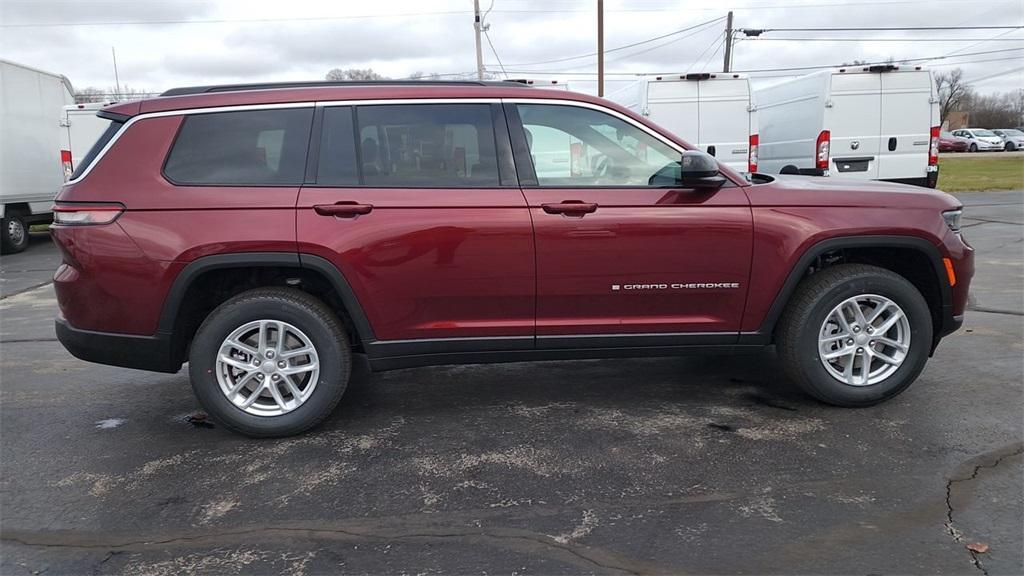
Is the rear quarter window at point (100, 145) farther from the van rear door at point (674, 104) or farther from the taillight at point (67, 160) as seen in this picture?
the taillight at point (67, 160)

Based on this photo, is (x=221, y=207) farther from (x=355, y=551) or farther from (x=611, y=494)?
(x=611, y=494)

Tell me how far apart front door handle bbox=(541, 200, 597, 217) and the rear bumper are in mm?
2122

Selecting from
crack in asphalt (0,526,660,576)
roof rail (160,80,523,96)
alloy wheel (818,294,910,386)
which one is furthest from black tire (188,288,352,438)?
alloy wheel (818,294,910,386)

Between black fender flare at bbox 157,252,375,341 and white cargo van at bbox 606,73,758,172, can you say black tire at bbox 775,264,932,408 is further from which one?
white cargo van at bbox 606,73,758,172

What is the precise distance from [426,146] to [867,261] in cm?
267

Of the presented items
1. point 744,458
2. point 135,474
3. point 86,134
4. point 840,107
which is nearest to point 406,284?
point 135,474

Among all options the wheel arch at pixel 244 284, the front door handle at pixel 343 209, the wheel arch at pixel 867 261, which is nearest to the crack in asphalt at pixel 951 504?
the wheel arch at pixel 867 261

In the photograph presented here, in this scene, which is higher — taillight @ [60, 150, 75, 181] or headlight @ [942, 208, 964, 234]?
taillight @ [60, 150, 75, 181]

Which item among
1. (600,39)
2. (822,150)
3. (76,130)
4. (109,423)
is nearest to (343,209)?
(109,423)

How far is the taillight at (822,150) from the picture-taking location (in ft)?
38.7

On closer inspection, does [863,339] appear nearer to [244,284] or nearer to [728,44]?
[244,284]

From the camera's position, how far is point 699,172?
3.66m

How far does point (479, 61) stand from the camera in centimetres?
2773

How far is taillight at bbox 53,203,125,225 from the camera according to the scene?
11.7 feet
